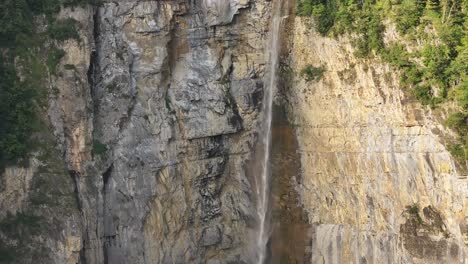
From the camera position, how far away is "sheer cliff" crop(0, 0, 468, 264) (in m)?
22.6

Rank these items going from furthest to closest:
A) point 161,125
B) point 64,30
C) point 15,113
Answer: point 161,125
point 64,30
point 15,113

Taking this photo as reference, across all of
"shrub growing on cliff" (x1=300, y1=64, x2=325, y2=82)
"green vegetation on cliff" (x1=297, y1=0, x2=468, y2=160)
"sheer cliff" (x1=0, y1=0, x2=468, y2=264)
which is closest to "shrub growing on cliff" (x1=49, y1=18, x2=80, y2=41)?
"sheer cliff" (x1=0, y1=0, x2=468, y2=264)

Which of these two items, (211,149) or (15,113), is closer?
(15,113)

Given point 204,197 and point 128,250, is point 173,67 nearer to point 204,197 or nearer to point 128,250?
point 204,197

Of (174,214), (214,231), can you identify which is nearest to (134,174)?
(174,214)

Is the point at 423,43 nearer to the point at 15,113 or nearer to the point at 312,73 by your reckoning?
the point at 312,73

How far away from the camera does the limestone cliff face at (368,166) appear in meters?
22.0

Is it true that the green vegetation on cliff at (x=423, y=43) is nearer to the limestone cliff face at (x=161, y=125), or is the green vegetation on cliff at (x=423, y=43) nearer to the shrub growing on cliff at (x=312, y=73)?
the shrub growing on cliff at (x=312, y=73)

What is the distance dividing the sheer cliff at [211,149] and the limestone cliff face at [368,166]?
44mm

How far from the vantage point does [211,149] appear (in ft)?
86.3

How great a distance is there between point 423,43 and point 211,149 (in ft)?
28.5

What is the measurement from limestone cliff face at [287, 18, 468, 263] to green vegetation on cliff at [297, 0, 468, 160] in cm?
46

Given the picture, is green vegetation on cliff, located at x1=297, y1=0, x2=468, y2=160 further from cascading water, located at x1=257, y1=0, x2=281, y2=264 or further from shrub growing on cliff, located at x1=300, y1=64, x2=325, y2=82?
cascading water, located at x1=257, y1=0, x2=281, y2=264

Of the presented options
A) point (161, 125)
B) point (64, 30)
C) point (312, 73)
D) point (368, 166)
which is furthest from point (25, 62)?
point (368, 166)
